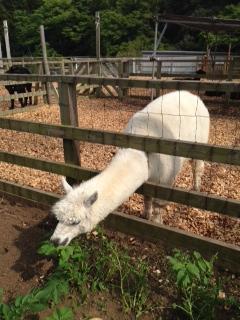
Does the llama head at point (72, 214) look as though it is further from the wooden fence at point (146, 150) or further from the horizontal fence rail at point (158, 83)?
the horizontal fence rail at point (158, 83)

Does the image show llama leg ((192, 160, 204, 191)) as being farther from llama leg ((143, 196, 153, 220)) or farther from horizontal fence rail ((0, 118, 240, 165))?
horizontal fence rail ((0, 118, 240, 165))

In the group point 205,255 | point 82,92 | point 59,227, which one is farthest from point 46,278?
point 82,92

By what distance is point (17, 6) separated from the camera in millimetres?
72438

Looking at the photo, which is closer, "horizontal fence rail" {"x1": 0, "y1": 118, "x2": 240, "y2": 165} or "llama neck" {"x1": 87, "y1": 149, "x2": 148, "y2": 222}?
"horizontal fence rail" {"x1": 0, "y1": 118, "x2": 240, "y2": 165}

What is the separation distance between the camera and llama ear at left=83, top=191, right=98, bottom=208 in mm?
2760

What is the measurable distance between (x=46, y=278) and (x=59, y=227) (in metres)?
0.58

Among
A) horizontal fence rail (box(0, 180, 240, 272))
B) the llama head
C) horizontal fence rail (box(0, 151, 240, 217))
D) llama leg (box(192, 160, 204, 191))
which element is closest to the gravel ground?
llama leg (box(192, 160, 204, 191))

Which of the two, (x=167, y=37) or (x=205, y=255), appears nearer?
(x=205, y=255)

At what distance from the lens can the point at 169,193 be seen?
3232mm

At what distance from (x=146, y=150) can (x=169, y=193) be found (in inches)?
17.5

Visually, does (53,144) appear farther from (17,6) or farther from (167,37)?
(17,6)

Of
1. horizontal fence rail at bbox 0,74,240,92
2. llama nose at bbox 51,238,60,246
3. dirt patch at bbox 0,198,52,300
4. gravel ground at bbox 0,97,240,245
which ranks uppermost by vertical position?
horizontal fence rail at bbox 0,74,240,92

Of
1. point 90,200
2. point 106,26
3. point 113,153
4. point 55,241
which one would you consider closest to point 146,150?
point 90,200

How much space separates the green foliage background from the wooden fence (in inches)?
1608
